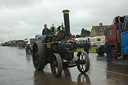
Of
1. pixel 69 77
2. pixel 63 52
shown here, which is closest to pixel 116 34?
pixel 63 52

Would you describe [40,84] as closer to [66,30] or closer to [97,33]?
[66,30]

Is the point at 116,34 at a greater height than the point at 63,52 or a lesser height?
greater

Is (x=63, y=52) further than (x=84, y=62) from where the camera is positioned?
Yes

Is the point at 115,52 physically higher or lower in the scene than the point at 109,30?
lower

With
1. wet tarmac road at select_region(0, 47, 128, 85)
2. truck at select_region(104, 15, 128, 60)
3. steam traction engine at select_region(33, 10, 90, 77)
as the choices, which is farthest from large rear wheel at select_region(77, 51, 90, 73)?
truck at select_region(104, 15, 128, 60)

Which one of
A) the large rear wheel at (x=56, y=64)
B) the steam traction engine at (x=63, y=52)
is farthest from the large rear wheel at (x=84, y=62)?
the large rear wheel at (x=56, y=64)

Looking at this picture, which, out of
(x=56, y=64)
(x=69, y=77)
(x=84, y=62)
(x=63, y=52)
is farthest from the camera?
(x=63, y=52)

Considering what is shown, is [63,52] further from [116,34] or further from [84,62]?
[116,34]

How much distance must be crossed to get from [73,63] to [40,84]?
2013 millimetres

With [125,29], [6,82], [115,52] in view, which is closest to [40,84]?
[6,82]

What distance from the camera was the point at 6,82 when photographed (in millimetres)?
6582

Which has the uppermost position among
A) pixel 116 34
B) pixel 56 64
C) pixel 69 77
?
pixel 116 34

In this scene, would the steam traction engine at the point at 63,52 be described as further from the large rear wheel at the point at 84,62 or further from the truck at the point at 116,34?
the truck at the point at 116,34

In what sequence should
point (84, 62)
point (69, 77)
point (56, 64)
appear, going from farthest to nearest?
point (84, 62)
point (56, 64)
point (69, 77)
